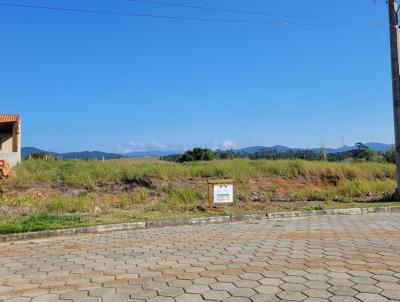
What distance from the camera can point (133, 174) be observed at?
22156 mm

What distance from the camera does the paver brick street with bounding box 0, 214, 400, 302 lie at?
5.07m

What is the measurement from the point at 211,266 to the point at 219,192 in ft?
Answer: 27.3

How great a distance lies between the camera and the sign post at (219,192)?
14.7m

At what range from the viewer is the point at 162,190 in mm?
19125

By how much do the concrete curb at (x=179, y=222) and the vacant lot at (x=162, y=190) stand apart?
0.35 metres

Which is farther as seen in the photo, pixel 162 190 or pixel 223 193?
pixel 162 190

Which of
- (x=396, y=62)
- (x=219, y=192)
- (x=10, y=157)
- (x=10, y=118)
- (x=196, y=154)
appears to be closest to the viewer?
(x=219, y=192)

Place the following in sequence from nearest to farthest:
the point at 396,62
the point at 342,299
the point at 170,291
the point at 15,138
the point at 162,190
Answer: the point at 342,299, the point at 170,291, the point at 396,62, the point at 162,190, the point at 15,138

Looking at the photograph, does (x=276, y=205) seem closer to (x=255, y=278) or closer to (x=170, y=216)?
(x=170, y=216)

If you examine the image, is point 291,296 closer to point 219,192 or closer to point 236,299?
point 236,299

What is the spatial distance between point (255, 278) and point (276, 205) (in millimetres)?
10517

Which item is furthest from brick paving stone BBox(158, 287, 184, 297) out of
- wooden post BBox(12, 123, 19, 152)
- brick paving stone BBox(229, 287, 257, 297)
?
wooden post BBox(12, 123, 19, 152)

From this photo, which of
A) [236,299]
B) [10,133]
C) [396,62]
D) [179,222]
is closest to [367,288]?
[236,299]

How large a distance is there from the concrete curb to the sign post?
1962mm
